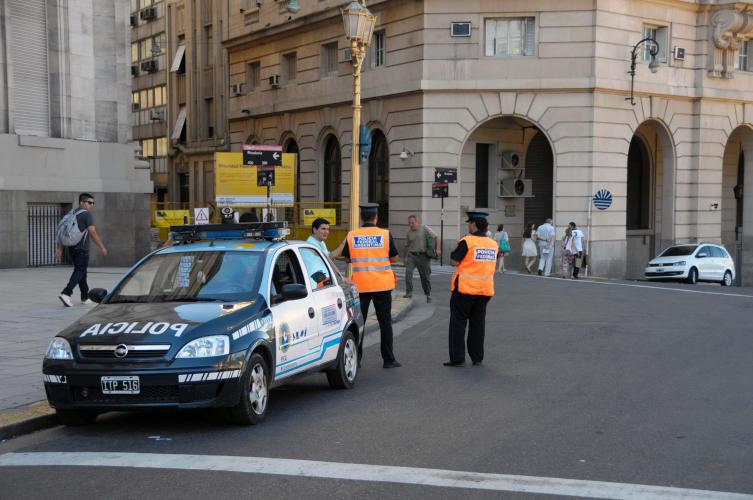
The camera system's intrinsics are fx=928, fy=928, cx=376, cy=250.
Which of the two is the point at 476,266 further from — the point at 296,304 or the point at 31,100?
the point at 31,100

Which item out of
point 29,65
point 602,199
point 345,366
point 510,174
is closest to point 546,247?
point 602,199

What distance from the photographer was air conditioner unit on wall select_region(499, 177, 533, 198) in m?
35.6

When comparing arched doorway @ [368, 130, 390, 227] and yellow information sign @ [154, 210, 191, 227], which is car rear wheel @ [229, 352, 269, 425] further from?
yellow information sign @ [154, 210, 191, 227]

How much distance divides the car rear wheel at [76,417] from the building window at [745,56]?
34.8 m

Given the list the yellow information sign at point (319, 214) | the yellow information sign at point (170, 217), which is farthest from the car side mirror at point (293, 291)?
the yellow information sign at point (170, 217)

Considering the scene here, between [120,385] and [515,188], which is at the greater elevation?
[515,188]

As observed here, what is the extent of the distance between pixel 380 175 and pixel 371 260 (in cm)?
2548

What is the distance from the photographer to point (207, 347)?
24.4 ft

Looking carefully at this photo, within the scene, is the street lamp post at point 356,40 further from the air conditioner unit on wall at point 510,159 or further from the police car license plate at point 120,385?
the air conditioner unit on wall at point 510,159

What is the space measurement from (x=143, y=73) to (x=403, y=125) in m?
31.3

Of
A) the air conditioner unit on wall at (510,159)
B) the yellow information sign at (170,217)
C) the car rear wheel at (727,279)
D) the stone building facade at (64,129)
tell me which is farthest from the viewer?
the yellow information sign at (170,217)

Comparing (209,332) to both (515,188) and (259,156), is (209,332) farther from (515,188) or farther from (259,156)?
(515,188)

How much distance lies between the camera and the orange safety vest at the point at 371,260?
1113 cm

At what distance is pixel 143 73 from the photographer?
6031cm
